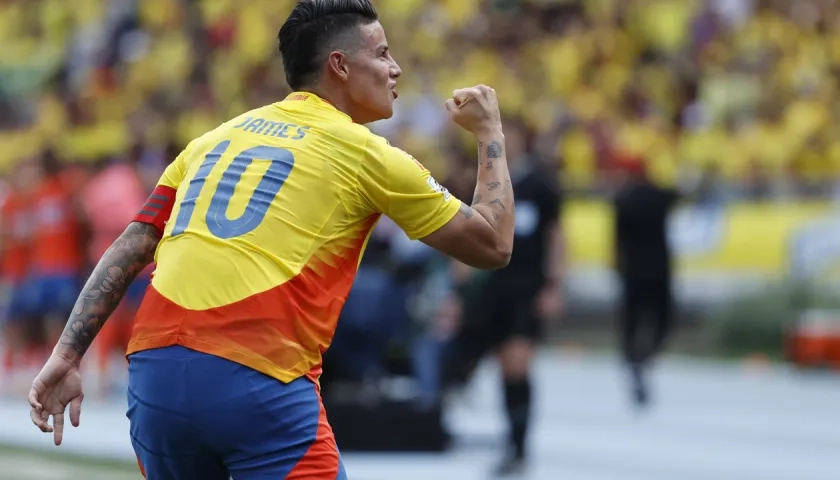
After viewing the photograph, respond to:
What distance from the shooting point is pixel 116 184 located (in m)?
14.3

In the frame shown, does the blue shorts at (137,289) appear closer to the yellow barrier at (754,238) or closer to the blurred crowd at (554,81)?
the blurred crowd at (554,81)

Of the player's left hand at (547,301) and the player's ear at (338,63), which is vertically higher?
the player's ear at (338,63)

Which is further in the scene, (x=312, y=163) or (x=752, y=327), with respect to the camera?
(x=752, y=327)

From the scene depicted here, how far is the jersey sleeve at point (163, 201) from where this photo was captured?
14.8 feet

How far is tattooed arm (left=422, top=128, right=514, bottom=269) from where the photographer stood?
4.34m

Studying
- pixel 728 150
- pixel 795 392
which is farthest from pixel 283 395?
pixel 728 150

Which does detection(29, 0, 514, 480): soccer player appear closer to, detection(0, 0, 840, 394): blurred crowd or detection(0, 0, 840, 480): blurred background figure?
detection(0, 0, 840, 480): blurred background figure

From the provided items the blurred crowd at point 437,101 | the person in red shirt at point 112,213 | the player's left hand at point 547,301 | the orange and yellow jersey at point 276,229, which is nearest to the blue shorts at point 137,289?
the person in red shirt at point 112,213

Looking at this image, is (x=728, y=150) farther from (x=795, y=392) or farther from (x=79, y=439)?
(x=79, y=439)

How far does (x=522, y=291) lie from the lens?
10648mm

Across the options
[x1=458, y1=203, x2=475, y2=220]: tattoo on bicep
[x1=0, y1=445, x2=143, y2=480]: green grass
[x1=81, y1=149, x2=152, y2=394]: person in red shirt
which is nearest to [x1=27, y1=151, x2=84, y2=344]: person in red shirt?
[x1=81, y1=149, x2=152, y2=394]: person in red shirt

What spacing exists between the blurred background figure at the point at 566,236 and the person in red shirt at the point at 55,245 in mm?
26

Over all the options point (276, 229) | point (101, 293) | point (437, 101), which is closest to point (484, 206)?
point (276, 229)

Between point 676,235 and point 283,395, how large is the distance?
13551 millimetres
